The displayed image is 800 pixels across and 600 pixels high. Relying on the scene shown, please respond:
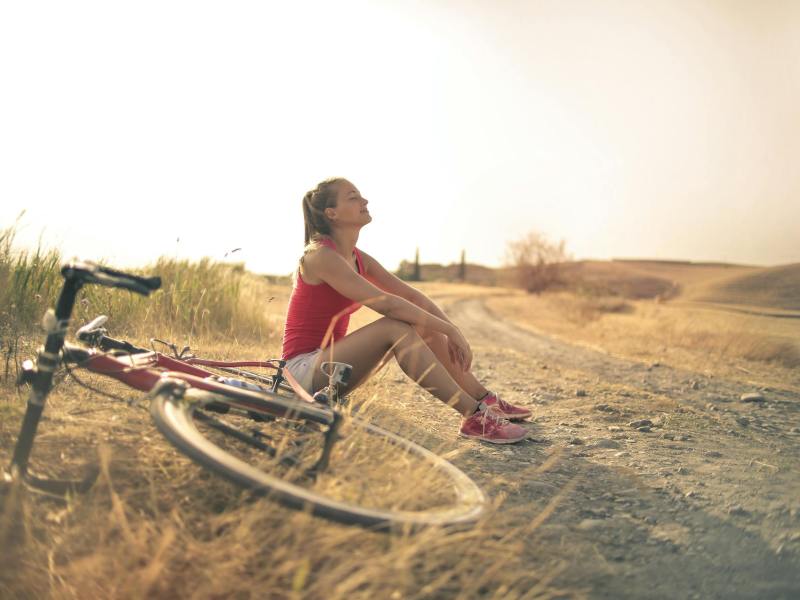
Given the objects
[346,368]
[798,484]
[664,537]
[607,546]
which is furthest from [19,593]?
[798,484]

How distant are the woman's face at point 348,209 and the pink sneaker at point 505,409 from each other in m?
1.42

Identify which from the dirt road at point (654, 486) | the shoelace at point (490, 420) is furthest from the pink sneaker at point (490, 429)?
the dirt road at point (654, 486)

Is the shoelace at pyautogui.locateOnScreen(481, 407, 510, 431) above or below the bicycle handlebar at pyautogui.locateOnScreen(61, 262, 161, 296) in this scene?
below

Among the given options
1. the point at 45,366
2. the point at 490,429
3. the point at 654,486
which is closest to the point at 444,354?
the point at 490,429

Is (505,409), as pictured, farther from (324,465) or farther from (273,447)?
(324,465)

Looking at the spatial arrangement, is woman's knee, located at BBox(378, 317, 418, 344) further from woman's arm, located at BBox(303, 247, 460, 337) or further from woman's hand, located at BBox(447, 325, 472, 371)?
woman's hand, located at BBox(447, 325, 472, 371)

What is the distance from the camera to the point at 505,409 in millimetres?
4367

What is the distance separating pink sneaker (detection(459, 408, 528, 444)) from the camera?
157 inches

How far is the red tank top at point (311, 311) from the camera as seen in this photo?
375 cm

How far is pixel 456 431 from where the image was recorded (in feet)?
14.2

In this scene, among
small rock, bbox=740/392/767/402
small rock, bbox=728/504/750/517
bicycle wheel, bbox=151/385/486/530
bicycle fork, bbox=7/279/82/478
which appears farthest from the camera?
small rock, bbox=740/392/767/402

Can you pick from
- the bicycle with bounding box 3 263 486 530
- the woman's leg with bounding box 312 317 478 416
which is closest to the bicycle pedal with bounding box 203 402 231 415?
the bicycle with bounding box 3 263 486 530

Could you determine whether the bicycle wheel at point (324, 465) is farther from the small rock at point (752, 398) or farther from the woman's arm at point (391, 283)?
the small rock at point (752, 398)

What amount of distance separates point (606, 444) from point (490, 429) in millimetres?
866
